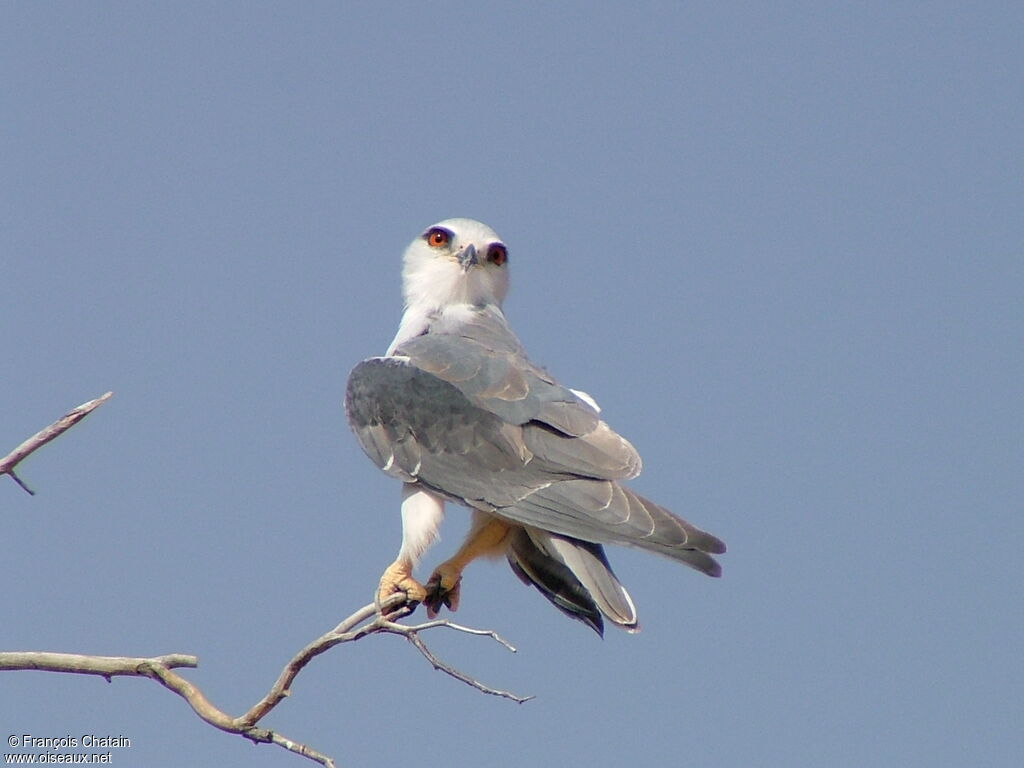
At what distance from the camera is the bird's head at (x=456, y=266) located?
7.34 metres

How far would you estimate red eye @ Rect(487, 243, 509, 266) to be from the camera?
24.9ft

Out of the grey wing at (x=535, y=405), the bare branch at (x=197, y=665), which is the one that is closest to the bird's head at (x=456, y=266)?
the grey wing at (x=535, y=405)

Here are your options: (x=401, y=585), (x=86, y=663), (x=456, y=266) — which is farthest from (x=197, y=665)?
(x=456, y=266)

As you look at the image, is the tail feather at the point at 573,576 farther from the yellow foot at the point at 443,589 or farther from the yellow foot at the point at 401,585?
the yellow foot at the point at 401,585

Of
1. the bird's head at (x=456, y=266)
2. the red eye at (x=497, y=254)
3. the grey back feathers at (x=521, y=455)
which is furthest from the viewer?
the red eye at (x=497, y=254)

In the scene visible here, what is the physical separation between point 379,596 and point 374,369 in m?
1.23

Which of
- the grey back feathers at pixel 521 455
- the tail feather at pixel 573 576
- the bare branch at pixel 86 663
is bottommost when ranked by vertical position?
the bare branch at pixel 86 663

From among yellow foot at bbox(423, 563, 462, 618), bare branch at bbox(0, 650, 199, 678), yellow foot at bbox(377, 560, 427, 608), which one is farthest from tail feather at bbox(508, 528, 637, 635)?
bare branch at bbox(0, 650, 199, 678)

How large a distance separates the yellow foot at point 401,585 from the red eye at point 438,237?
Answer: 2413 mm

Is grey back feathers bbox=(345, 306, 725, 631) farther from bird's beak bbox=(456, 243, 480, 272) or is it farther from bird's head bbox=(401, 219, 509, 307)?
bird's beak bbox=(456, 243, 480, 272)

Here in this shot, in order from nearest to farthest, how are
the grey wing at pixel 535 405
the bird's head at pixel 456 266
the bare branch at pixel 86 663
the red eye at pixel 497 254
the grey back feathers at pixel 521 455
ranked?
the bare branch at pixel 86 663 → the grey back feathers at pixel 521 455 → the grey wing at pixel 535 405 → the bird's head at pixel 456 266 → the red eye at pixel 497 254

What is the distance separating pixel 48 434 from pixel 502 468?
86.4 inches

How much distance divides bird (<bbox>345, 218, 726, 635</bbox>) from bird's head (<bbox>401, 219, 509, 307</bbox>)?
57 cm

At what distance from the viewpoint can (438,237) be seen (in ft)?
25.2
